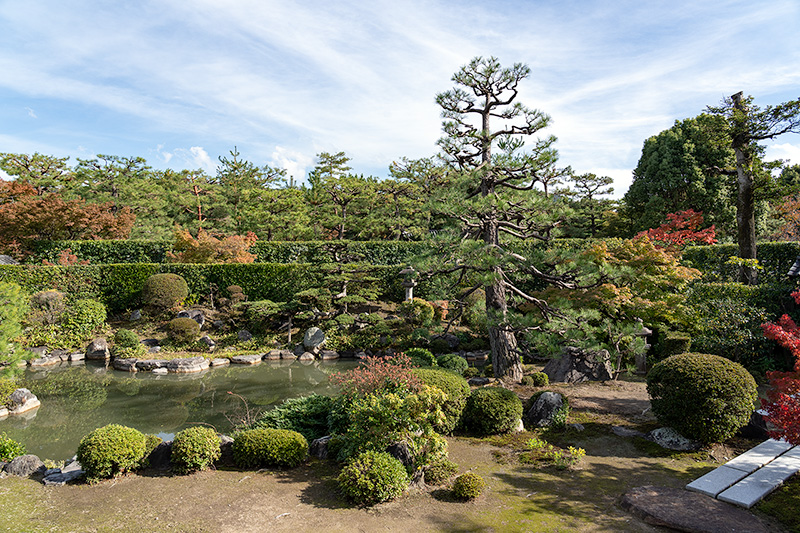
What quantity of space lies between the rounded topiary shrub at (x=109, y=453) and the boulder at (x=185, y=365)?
7.52 m

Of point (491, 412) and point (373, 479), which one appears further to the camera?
point (491, 412)

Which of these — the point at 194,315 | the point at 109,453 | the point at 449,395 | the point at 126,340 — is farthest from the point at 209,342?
the point at 449,395

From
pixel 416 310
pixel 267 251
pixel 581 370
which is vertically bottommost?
pixel 581 370

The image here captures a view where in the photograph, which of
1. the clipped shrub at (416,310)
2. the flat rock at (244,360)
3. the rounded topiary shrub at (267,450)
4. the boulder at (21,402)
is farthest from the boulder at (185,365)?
the rounded topiary shrub at (267,450)

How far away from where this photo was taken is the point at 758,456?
5539mm

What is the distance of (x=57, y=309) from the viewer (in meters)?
14.4

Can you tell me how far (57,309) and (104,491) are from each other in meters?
11.9

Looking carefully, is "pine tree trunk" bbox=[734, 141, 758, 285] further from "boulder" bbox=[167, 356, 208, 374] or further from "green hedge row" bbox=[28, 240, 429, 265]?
"boulder" bbox=[167, 356, 208, 374]

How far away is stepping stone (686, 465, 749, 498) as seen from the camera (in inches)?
190

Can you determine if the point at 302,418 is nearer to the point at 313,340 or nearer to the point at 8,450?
the point at 8,450

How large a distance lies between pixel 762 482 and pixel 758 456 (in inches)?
30.9

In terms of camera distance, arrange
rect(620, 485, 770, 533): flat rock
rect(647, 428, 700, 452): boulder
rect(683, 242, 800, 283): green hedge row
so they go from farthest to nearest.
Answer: rect(683, 242, 800, 283): green hedge row < rect(647, 428, 700, 452): boulder < rect(620, 485, 770, 533): flat rock

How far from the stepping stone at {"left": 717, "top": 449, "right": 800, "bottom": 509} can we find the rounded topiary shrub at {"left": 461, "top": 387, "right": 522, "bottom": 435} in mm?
2759

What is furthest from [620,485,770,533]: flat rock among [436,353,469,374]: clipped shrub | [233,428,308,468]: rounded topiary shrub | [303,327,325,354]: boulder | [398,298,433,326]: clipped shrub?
[303,327,325,354]: boulder
